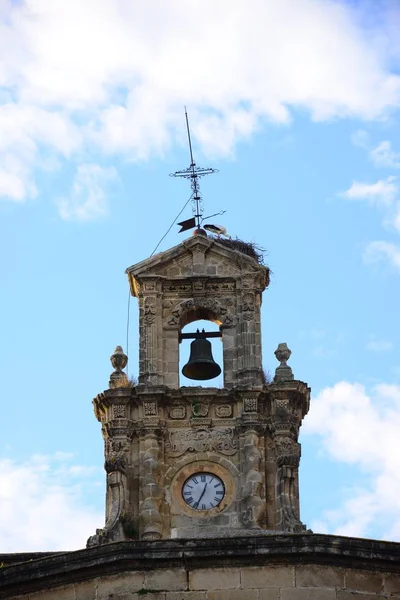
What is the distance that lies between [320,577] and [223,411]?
48.0 feet

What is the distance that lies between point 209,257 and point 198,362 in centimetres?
257

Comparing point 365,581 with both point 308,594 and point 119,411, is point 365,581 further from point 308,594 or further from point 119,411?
point 119,411

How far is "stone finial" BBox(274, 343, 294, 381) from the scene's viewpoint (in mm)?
36969

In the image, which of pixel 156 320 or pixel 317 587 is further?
pixel 156 320

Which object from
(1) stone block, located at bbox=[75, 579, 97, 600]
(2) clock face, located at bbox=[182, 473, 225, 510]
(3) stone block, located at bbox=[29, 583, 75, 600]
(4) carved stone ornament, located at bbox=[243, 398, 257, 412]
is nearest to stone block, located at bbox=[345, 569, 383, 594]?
(1) stone block, located at bbox=[75, 579, 97, 600]

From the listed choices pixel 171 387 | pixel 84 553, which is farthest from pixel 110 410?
pixel 84 553

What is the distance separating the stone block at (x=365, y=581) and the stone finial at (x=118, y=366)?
1534 cm

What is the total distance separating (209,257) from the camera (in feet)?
127

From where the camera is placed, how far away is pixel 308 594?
22.1m

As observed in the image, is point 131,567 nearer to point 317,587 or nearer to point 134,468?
point 317,587

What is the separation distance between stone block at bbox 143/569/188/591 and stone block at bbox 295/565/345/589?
143cm

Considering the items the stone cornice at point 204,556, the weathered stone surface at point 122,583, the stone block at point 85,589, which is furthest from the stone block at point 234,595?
the stone block at point 85,589

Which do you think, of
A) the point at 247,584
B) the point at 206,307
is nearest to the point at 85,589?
the point at 247,584

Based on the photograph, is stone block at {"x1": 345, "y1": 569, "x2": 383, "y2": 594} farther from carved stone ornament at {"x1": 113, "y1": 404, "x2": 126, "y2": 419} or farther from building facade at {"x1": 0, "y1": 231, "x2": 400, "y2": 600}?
carved stone ornament at {"x1": 113, "y1": 404, "x2": 126, "y2": 419}
